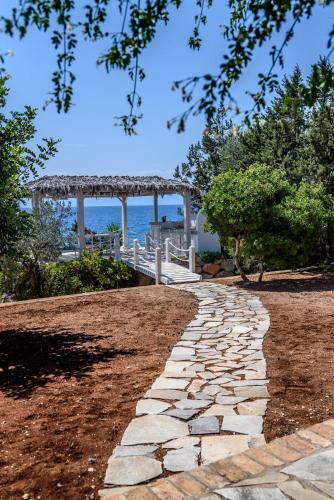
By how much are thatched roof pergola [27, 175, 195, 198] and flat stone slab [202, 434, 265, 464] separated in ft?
47.1

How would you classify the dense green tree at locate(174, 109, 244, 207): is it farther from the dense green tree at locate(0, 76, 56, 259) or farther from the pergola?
the dense green tree at locate(0, 76, 56, 259)

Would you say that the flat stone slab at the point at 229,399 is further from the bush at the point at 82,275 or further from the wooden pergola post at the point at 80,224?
the wooden pergola post at the point at 80,224

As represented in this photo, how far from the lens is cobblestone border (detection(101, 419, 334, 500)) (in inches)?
112

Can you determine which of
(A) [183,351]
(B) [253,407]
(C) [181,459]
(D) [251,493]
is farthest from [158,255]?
(D) [251,493]

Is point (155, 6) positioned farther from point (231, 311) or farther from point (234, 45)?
point (231, 311)

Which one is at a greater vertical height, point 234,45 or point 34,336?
point 234,45

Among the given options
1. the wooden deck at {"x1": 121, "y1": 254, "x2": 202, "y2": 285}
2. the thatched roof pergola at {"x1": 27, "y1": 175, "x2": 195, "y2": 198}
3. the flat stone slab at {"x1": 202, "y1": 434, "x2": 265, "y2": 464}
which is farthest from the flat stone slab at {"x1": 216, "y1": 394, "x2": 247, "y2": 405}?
the thatched roof pergola at {"x1": 27, "y1": 175, "x2": 195, "y2": 198}

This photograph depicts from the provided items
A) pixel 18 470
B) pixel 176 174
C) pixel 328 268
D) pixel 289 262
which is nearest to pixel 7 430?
pixel 18 470

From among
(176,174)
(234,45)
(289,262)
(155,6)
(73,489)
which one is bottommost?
(73,489)

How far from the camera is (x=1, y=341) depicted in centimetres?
705

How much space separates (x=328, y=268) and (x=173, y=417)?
40.8 feet

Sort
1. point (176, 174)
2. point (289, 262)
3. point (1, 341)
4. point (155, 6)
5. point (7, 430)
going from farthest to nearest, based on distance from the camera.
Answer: point (176, 174)
point (289, 262)
point (1, 341)
point (7, 430)
point (155, 6)

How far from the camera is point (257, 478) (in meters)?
3.02

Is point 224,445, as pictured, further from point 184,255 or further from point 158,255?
point 184,255
